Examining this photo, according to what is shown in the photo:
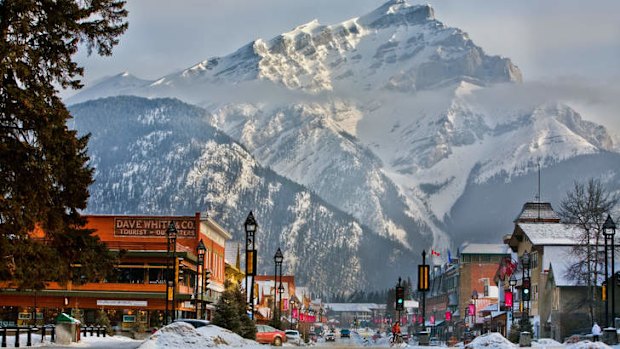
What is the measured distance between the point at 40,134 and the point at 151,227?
316ft

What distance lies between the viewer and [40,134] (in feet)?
133

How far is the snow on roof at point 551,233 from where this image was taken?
11683 cm

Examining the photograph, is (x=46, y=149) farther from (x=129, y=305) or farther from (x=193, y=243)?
(x=193, y=243)

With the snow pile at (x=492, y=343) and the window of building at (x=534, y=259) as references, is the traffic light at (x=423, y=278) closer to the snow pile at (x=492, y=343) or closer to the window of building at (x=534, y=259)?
the snow pile at (x=492, y=343)

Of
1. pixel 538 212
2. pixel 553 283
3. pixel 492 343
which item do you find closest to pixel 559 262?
pixel 553 283

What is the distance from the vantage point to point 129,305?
4889 inches

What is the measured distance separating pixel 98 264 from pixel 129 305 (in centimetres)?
7861

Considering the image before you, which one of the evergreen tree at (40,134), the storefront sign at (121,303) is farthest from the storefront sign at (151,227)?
the evergreen tree at (40,134)

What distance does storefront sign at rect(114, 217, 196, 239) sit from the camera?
135875 mm

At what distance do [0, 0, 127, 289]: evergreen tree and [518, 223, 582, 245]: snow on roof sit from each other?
77.2m

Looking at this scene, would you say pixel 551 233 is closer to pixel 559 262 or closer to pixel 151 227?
pixel 559 262

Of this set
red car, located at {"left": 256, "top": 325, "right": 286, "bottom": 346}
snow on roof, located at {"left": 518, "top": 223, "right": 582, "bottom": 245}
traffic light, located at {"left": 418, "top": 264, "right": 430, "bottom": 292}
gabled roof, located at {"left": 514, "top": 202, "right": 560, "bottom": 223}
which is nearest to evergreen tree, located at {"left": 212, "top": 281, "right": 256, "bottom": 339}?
red car, located at {"left": 256, "top": 325, "right": 286, "bottom": 346}

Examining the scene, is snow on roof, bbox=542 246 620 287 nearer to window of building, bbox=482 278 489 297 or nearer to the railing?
the railing

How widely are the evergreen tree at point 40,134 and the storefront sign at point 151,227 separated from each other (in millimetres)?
89803
